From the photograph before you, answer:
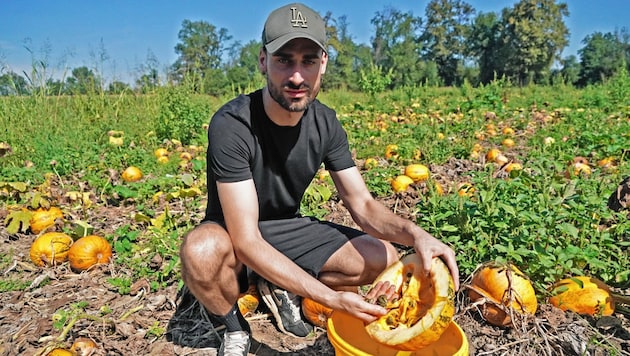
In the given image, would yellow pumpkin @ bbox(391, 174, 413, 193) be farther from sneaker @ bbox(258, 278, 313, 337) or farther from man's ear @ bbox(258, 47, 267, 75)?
man's ear @ bbox(258, 47, 267, 75)

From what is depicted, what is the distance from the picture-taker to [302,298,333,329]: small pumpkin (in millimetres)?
2841

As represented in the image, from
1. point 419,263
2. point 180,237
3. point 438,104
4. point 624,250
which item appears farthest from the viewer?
point 438,104

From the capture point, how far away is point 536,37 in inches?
1741

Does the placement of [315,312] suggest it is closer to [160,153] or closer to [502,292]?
[502,292]

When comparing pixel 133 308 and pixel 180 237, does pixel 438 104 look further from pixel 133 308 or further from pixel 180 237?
pixel 133 308

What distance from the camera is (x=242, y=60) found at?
54250 mm

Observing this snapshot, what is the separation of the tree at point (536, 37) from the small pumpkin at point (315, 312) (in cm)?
4589

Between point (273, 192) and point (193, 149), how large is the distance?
4.19 m

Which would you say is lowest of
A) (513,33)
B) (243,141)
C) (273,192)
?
(273,192)

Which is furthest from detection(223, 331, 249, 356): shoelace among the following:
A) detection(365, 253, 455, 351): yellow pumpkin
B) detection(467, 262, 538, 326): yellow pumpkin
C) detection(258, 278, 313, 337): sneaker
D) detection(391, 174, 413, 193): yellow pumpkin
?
detection(391, 174, 413, 193): yellow pumpkin

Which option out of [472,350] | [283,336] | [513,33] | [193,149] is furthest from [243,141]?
[513,33]

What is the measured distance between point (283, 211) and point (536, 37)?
48.0 meters

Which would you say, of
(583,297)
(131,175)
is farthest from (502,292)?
(131,175)

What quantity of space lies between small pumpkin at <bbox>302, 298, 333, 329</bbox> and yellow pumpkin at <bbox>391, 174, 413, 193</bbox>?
6.15ft
